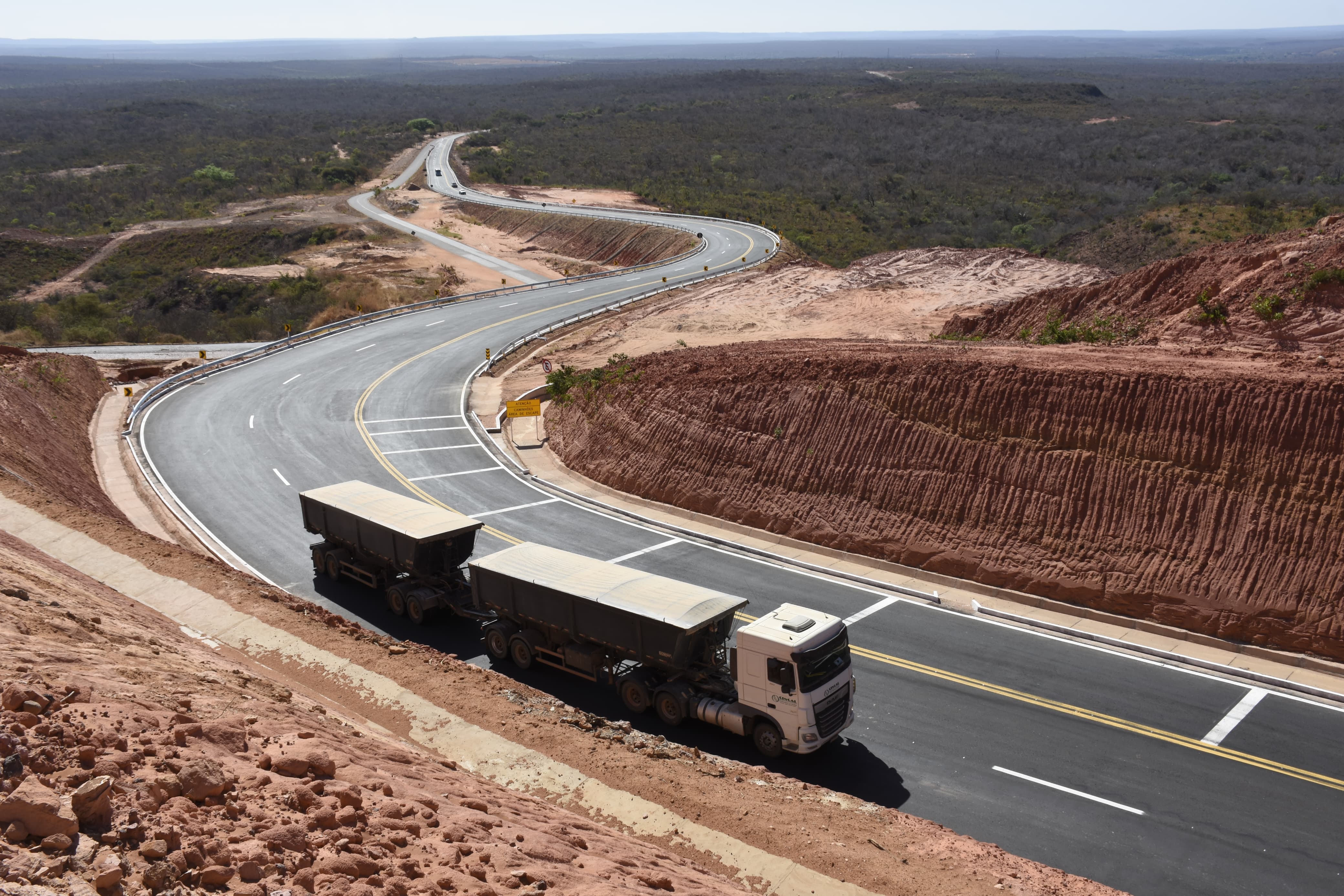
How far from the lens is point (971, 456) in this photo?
2423cm

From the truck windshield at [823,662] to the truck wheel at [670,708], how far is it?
7.90 ft

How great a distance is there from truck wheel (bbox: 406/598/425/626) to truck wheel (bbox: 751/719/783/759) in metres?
8.20

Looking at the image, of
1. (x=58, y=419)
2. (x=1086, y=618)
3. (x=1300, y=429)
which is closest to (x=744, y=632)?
(x=1086, y=618)

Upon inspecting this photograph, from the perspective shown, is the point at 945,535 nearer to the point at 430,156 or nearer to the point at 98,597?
the point at 98,597

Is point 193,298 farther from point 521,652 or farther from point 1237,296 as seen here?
point 1237,296

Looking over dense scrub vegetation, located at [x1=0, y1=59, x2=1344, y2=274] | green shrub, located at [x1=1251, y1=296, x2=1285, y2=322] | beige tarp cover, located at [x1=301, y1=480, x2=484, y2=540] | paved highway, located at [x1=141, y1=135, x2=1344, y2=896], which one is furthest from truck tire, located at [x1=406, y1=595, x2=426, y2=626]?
dense scrub vegetation, located at [x1=0, y1=59, x2=1344, y2=274]

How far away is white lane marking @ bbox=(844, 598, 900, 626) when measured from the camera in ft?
69.4

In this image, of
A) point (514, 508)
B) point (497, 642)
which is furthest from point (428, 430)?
point (497, 642)

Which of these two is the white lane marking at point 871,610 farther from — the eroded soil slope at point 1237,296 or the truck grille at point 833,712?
the eroded soil slope at point 1237,296

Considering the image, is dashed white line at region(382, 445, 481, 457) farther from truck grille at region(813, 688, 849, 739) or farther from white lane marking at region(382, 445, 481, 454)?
truck grille at region(813, 688, 849, 739)

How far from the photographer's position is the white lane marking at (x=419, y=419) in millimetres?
37625

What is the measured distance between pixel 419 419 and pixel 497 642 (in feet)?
69.0

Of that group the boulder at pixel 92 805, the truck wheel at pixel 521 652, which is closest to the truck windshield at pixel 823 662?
the truck wheel at pixel 521 652

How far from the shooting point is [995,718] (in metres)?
17.2
